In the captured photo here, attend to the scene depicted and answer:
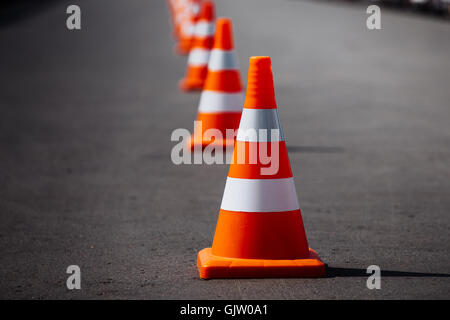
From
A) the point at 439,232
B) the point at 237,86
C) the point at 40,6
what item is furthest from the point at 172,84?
the point at 40,6

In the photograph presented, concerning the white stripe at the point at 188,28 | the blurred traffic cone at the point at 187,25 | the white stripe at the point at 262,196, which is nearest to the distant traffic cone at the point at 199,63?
the blurred traffic cone at the point at 187,25

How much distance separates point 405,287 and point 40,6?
3341 cm

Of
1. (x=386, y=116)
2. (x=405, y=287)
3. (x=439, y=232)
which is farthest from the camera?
(x=386, y=116)

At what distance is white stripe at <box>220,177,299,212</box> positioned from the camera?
4766 mm

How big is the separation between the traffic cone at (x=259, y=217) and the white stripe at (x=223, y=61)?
380cm

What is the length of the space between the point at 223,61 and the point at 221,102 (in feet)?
1.40

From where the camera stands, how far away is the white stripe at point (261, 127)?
15.9ft

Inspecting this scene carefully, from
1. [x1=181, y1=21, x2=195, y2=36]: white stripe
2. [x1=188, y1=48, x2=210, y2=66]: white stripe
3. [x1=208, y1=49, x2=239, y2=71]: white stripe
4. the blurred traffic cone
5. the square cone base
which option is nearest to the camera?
the square cone base

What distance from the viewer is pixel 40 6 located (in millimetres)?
36125

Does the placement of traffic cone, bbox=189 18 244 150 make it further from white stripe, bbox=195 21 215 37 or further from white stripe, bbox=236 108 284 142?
white stripe, bbox=195 21 215 37

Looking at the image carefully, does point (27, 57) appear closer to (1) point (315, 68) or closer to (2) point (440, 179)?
(1) point (315, 68)

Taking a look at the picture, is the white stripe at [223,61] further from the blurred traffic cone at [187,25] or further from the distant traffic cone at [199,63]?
the blurred traffic cone at [187,25]

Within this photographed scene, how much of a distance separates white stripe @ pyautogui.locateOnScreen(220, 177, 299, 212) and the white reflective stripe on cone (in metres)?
3.77

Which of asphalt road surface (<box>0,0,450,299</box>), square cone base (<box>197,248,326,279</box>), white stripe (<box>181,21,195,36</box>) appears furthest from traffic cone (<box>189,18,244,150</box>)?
white stripe (<box>181,21,195,36</box>)
